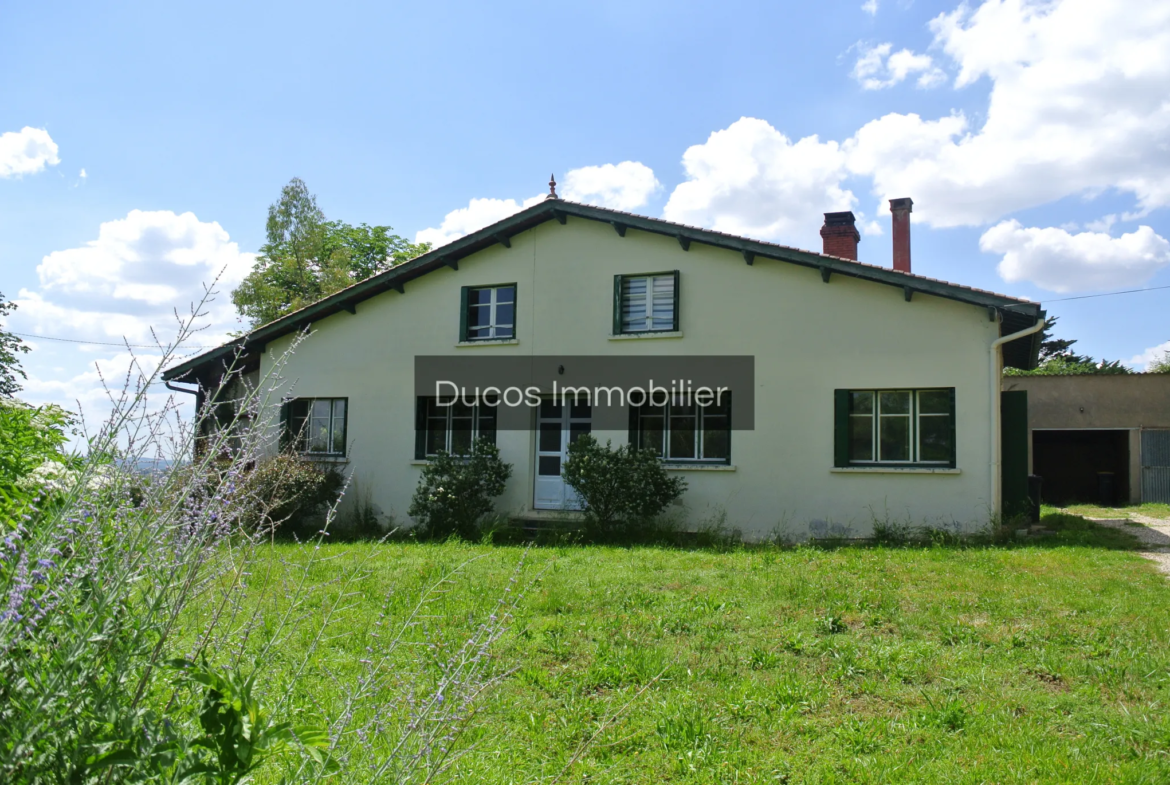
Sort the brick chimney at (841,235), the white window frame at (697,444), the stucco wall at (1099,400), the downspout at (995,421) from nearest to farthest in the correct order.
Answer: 1. the downspout at (995,421)
2. the white window frame at (697,444)
3. the brick chimney at (841,235)
4. the stucco wall at (1099,400)

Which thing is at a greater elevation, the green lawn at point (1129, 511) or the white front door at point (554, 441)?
the white front door at point (554, 441)

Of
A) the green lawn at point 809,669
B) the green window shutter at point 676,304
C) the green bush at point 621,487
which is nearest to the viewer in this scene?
the green lawn at point 809,669

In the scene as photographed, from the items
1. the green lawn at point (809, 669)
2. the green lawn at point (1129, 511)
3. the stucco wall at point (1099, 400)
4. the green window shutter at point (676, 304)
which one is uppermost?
the green window shutter at point (676, 304)

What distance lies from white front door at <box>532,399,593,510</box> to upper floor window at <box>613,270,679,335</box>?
1.77 metres

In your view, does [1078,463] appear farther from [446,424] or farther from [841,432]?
[446,424]

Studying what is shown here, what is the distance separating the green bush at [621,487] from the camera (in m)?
12.9

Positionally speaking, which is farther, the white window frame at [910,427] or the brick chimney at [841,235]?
the brick chimney at [841,235]

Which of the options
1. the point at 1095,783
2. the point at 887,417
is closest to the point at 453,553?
the point at 887,417

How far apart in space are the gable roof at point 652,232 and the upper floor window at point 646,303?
79 cm

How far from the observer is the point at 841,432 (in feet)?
41.6

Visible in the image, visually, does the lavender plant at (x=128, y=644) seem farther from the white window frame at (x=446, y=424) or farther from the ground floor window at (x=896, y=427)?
the white window frame at (x=446, y=424)

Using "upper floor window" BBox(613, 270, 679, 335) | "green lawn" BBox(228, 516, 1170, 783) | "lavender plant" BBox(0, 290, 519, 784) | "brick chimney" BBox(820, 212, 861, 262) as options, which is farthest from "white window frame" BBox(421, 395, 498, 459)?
"lavender plant" BBox(0, 290, 519, 784)

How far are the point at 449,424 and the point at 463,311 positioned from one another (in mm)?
2236

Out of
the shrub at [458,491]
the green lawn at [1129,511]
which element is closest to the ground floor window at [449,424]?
the shrub at [458,491]
